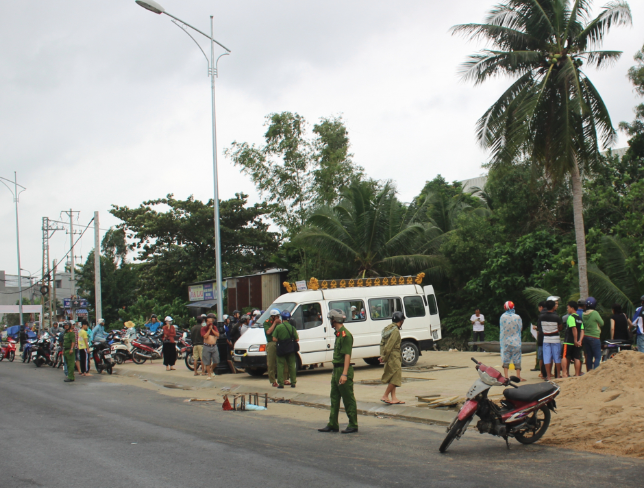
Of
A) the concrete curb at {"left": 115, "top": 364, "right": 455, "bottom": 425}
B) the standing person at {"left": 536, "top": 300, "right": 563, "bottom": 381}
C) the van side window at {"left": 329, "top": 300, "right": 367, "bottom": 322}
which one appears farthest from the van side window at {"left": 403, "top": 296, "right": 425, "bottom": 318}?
the standing person at {"left": 536, "top": 300, "right": 563, "bottom": 381}

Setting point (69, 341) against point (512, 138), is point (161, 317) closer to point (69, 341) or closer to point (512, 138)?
point (69, 341)

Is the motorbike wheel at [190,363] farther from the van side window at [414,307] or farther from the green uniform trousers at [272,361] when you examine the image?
the van side window at [414,307]

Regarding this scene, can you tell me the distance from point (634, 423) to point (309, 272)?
2334 centimetres

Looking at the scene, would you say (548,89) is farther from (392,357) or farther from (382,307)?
(392,357)

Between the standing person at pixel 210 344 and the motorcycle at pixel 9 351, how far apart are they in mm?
16291

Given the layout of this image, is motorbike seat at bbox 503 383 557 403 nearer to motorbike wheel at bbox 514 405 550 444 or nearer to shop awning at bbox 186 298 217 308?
motorbike wheel at bbox 514 405 550 444

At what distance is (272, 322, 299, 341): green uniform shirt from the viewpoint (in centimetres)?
1295

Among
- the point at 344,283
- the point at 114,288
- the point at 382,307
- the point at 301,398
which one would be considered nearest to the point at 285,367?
the point at 301,398

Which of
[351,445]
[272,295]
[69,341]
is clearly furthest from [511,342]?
[272,295]

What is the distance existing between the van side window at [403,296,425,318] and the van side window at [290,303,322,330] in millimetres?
2805

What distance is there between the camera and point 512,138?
1767 centimetres

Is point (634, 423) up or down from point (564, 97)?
down

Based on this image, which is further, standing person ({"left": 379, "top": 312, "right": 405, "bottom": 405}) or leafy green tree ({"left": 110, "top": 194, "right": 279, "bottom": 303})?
leafy green tree ({"left": 110, "top": 194, "right": 279, "bottom": 303})

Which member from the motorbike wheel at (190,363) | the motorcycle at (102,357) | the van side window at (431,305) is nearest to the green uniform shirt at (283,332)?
the van side window at (431,305)
